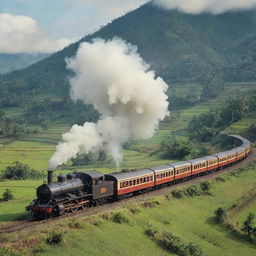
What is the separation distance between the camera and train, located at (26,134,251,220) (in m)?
28.7

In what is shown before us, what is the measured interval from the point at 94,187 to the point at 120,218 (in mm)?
3875

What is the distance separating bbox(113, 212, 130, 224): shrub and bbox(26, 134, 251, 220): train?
9.99ft

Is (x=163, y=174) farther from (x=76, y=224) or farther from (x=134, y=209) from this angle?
(x=76, y=224)

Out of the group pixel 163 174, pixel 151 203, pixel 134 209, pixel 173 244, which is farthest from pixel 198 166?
pixel 173 244

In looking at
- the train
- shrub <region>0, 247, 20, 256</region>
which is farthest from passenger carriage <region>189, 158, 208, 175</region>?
shrub <region>0, 247, 20, 256</region>

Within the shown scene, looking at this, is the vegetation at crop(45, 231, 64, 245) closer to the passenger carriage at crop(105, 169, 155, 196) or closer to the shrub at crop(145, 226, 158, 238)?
the shrub at crop(145, 226, 158, 238)

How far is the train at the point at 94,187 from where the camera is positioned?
28.7m

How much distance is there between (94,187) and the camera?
3212cm

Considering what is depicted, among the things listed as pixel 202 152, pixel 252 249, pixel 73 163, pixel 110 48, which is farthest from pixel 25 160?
pixel 252 249

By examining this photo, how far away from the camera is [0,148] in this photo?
321 ft

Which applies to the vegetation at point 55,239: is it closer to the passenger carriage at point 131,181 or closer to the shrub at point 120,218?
the shrub at point 120,218

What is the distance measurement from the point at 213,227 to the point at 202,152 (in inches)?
1655

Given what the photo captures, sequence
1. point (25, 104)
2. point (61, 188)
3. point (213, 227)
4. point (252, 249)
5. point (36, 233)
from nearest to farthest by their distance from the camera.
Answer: point (36, 233), point (61, 188), point (252, 249), point (213, 227), point (25, 104)

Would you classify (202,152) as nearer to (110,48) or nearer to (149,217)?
(110,48)
